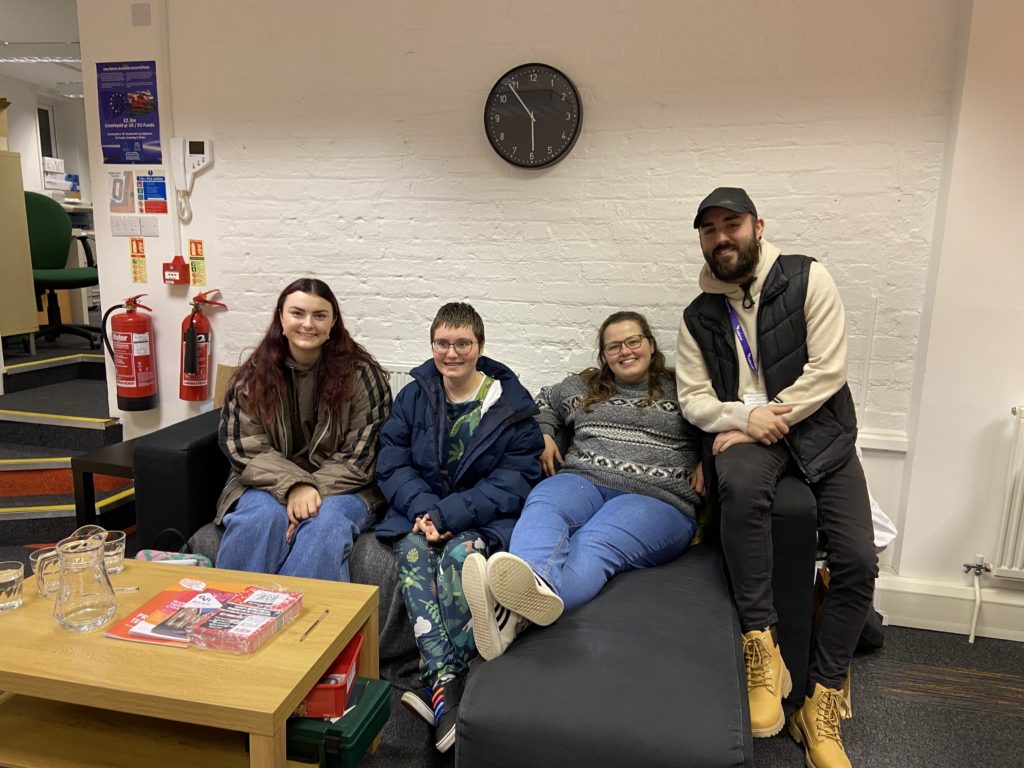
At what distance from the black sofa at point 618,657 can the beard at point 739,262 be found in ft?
2.14

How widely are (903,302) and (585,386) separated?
3.92ft

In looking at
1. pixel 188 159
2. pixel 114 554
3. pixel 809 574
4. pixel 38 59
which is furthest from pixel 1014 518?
pixel 38 59

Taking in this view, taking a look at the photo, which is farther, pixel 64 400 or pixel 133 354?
pixel 64 400

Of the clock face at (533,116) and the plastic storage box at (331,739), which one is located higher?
the clock face at (533,116)

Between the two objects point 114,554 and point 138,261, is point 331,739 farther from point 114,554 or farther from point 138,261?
point 138,261

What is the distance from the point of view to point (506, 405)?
229 cm

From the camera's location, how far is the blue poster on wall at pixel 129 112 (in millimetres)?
3102

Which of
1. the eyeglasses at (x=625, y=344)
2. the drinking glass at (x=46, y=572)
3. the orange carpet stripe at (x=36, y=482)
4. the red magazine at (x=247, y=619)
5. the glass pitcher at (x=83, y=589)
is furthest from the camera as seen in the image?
the orange carpet stripe at (x=36, y=482)

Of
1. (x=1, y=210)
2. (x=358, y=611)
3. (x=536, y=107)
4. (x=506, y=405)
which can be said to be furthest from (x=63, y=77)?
(x=358, y=611)

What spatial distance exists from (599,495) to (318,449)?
3.19 feet

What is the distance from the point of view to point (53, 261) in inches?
181

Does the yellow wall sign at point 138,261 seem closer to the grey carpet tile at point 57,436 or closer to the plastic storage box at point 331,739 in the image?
the grey carpet tile at point 57,436

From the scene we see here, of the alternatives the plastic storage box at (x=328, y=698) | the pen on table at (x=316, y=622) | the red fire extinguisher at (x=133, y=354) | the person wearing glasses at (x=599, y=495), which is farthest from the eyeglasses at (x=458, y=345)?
the red fire extinguisher at (x=133, y=354)

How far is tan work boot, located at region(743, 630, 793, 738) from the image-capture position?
69.7 inches
